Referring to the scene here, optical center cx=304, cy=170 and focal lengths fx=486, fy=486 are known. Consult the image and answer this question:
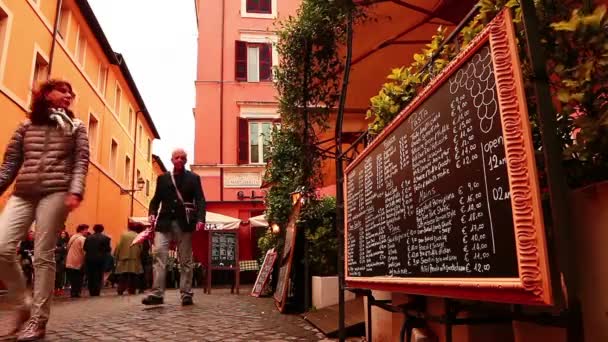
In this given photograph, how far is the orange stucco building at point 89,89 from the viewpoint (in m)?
12.3

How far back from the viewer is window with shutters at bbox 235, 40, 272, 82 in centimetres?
1973

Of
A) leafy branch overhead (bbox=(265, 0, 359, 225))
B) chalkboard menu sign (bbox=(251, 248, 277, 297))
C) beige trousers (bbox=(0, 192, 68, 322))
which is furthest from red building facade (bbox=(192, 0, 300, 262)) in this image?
beige trousers (bbox=(0, 192, 68, 322))

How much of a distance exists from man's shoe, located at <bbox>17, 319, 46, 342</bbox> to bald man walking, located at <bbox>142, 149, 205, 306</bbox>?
2.77 meters

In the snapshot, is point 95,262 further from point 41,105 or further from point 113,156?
point 113,156

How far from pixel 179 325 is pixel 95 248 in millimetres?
7911

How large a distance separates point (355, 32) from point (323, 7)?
1.70 feet

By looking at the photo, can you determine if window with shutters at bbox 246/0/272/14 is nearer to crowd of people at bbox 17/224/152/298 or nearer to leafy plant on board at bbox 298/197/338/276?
crowd of people at bbox 17/224/152/298

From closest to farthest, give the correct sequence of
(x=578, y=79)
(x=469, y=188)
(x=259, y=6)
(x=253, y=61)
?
(x=578, y=79), (x=469, y=188), (x=253, y=61), (x=259, y=6)

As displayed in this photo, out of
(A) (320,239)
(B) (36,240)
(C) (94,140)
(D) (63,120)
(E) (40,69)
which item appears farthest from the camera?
(C) (94,140)

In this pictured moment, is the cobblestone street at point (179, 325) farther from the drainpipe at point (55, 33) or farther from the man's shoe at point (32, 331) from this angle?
the drainpipe at point (55, 33)

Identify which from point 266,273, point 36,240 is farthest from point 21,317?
point 266,273

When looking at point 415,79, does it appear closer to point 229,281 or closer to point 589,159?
point 589,159

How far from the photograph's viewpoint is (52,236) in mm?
3549

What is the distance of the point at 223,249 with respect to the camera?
10805 mm
